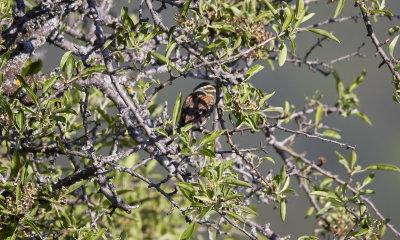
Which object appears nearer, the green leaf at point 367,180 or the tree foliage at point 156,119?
the tree foliage at point 156,119

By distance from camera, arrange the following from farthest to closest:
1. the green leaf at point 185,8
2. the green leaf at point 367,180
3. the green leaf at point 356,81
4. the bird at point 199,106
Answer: the green leaf at point 356,81 < the bird at point 199,106 < the green leaf at point 367,180 < the green leaf at point 185,8

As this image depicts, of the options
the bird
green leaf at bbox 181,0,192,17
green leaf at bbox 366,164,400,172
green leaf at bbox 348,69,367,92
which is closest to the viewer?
green leaf at bbox 181,0,192,17

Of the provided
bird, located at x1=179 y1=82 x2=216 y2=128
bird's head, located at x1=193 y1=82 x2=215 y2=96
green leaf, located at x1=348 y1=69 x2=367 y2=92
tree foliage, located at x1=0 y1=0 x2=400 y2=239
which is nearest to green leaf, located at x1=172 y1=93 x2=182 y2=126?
tree foliage, located at x1=0 y1=0 x2=400 y2=239

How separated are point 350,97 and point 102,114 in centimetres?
193

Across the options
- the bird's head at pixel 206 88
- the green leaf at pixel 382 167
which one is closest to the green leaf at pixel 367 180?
the green leaf at pixel 382 167

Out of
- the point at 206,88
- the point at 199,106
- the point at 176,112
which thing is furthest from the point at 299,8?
the point at 206,88

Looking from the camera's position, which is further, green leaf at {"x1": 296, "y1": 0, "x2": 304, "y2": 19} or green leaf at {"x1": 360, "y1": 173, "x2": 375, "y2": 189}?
green leaf at {"x1": 360, "y1": 173, "x2": 375, "y2": 189}

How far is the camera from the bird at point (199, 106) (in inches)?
145

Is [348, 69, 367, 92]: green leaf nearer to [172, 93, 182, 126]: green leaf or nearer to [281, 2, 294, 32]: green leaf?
[281, 2, 294, 32]: green leaf

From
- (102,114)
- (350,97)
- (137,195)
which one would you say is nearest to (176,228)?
(137,195)

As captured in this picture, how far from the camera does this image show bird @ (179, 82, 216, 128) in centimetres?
369

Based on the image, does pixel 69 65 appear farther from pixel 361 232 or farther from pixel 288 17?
pixel 361 232

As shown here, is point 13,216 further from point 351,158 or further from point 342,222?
point 342,222

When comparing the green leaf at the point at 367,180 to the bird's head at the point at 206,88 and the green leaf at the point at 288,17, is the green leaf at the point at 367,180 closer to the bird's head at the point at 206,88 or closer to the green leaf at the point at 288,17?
the green leaf at the point at 288,17
